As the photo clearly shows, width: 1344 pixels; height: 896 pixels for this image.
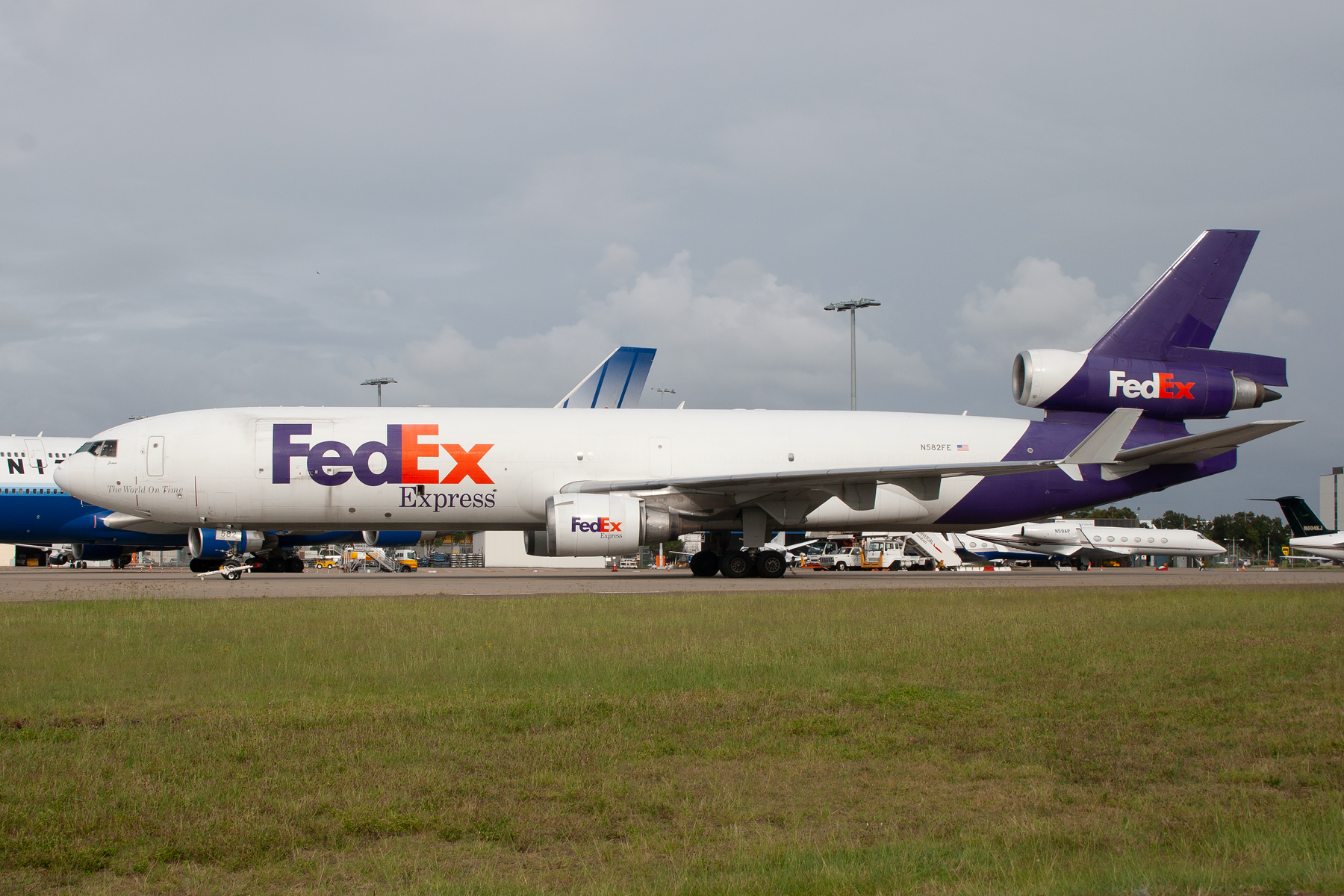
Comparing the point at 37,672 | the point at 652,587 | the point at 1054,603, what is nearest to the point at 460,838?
the point at 37,672

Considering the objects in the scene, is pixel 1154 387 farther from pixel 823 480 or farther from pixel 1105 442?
pixel 823 480

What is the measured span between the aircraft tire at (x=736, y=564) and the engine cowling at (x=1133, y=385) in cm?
823

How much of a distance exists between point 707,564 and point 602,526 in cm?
461

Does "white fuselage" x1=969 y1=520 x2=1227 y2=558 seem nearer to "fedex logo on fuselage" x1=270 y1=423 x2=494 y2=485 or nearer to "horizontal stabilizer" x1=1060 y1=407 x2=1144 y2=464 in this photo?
"horizontal stabilizer" x1=1060 y1=407 x2=1144 y2=464

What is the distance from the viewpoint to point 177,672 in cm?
777

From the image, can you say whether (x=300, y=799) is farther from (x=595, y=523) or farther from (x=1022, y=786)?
(x=595, y=523)

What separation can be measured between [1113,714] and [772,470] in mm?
17472

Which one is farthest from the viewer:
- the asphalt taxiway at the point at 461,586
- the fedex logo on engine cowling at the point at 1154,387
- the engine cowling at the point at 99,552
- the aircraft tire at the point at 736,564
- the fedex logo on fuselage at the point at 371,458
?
the engine cowling at the point at 99,552

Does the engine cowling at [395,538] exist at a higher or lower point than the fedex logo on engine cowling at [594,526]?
lower

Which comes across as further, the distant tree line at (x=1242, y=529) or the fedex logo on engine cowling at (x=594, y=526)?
the distant tree line at (x=1242, y=529)

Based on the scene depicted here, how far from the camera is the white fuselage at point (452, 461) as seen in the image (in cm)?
2177

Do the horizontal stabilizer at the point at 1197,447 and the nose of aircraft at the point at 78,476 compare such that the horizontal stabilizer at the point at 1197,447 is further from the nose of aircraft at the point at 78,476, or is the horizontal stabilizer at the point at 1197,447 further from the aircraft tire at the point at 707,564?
the nose of aircraft at the point at 78,476

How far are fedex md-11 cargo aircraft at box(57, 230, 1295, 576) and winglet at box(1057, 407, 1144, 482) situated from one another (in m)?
0.04

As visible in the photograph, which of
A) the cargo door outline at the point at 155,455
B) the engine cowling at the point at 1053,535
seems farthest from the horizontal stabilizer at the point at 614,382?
the engine cowling at the point at 1053,535
